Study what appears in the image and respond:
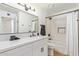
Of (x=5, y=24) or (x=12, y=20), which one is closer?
(x=5, y=24)

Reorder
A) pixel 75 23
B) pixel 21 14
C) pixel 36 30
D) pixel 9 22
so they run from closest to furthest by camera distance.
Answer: pixel 9 22
pixel 75 23
pixel 21 14
pixel 36 30

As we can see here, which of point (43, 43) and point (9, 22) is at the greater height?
point (9, 22)

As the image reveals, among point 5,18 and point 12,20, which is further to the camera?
point 12,20

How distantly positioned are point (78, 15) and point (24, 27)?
2.66ft

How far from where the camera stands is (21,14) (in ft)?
4.05

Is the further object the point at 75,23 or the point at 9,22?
the point at 75,23

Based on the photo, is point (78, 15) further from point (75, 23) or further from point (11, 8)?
point (11, 8)

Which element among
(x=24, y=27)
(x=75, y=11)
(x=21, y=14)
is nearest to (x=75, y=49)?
(x=75, y=11)

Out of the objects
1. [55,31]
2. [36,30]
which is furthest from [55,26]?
[36,30]

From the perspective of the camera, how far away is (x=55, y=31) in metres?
1.12

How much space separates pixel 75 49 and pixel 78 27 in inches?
12.7

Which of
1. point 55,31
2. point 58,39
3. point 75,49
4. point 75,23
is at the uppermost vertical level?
point 75,23

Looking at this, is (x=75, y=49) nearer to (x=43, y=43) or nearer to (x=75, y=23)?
(x=75, y=23)

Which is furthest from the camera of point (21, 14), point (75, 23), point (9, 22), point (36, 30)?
point (36, 30)
